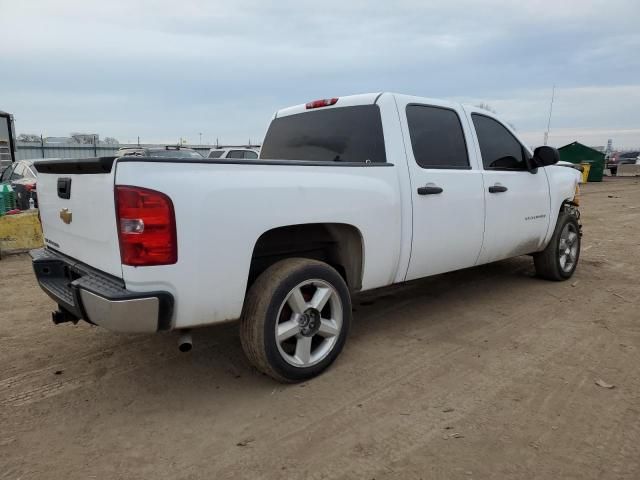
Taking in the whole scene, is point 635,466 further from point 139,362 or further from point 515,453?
point 139,362

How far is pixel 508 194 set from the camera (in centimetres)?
463

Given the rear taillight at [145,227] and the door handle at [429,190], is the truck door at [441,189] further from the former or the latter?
the rear taillight at [145,227]

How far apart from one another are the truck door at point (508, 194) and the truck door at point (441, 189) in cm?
19

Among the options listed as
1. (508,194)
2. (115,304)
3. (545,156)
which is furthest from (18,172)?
(545,156)

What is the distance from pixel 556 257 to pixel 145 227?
15.6ft

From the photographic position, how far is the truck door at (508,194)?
14.7 ft

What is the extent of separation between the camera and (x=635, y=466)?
2336 mm

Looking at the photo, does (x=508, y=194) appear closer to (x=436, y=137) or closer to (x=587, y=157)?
(x=436, y=137)

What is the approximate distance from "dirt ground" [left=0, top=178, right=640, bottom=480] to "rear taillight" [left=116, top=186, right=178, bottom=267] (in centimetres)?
99

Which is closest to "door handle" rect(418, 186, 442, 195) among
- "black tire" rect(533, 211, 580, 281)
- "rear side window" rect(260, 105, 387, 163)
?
"rear side window" rect(260, 105, 387, 163)

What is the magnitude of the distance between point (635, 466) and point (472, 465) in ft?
2.53

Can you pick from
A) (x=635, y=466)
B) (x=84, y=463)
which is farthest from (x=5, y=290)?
(x=635, y=466)

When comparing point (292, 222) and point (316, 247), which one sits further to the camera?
point (316, 247)

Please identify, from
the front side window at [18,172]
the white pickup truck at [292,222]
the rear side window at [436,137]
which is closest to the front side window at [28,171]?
the front side window at [18,172]
